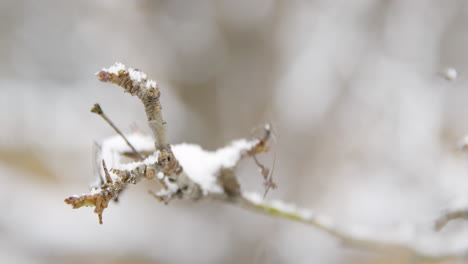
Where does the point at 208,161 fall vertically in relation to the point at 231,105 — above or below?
below

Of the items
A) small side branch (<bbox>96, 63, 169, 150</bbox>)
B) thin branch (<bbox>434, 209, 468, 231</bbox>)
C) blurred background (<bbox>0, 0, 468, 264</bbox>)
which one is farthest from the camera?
blurred background (<bbox>0, 0, 468, 264</bbox>)

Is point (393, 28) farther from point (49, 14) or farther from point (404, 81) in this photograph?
point (49, 14)

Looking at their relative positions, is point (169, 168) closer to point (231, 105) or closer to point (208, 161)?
point (208, 161)

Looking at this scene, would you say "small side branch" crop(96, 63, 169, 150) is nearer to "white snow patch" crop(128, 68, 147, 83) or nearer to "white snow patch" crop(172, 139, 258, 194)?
"white snow patch" crop(128, 68, 147, 83)

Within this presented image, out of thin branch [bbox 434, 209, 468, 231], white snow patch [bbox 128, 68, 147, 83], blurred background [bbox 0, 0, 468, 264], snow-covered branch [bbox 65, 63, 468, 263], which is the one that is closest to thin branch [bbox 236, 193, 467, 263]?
snow-covered branch [bbox 65, 63, 468, 263]

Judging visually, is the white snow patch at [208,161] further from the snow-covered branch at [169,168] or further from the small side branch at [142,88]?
the small side branch at [142,88]

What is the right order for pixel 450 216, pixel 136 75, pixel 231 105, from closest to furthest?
pixel 136 75 → pixel 450 216 → pixel 231 105

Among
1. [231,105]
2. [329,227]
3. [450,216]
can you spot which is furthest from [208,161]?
[231,105]
